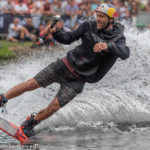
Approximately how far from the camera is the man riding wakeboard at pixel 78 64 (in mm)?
7500

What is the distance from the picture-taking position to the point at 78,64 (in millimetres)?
7656

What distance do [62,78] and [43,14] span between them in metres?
10.7

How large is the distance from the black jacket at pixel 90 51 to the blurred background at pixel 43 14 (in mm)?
9672

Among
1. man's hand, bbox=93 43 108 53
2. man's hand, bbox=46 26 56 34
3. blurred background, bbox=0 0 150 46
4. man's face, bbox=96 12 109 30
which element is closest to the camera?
man's hand, bbox=93 43 108 53

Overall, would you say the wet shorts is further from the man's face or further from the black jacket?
the man's face

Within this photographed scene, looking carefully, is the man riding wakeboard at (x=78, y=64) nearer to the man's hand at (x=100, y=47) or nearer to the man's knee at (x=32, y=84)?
the man's knee at (x=32, y=84)

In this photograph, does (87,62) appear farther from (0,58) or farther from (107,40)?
(0,58)

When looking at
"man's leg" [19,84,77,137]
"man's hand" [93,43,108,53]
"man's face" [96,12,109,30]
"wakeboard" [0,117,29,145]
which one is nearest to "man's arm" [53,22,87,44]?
"man's face" [96,12,109,30]

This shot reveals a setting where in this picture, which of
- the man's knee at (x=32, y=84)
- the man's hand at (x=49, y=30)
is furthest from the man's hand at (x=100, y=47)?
the man's knee at (x=32, y=84)

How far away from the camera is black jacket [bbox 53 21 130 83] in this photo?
7555 mm

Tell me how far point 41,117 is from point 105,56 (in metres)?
1.55

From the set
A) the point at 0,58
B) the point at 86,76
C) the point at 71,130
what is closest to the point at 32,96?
the point at 71,130

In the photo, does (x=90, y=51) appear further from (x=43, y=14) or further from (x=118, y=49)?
(x=43, y=14)

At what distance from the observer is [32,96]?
9.93 m
